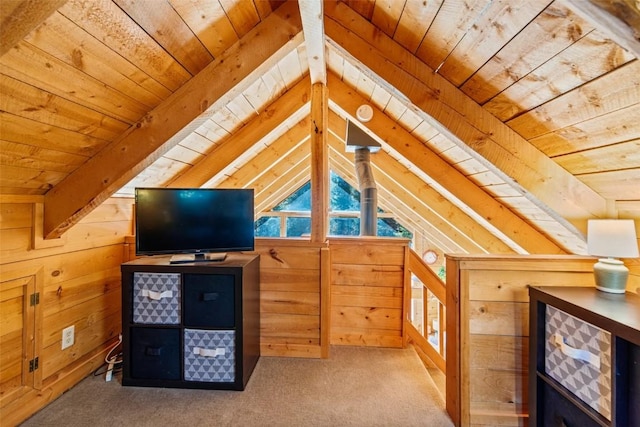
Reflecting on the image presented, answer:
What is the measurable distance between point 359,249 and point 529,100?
62.9 inches

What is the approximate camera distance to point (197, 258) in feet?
6.66

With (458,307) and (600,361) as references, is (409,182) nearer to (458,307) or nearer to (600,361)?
Result: (458,307)

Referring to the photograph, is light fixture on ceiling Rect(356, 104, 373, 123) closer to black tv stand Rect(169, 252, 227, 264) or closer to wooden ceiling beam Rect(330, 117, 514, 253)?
wooden ceiling beam Rect(330, 117, 514, 253)

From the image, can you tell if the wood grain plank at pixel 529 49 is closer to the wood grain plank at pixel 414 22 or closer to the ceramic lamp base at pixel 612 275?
the wood grain plank at pixel 414 22

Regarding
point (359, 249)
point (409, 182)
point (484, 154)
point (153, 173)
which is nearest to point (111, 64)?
point (153, 173)

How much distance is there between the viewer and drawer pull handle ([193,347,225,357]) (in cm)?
184

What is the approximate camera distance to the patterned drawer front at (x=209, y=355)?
72.9 inches

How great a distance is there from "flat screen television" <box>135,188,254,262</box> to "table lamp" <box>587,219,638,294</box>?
76.7 inches

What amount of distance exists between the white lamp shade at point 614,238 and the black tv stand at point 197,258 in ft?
6.91

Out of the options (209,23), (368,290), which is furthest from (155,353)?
(209,23)

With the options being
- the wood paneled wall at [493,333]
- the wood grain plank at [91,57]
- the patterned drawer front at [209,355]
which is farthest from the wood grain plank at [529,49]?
the patterned drawer front at [209,355]

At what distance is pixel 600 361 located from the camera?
1124mm

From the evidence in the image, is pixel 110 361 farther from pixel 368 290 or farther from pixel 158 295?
pixel 368 290

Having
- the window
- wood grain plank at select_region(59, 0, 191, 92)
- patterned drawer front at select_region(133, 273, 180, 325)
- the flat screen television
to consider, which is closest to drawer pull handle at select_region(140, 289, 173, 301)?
patterned drawer front at select_region(133, 273, 180, 325)
